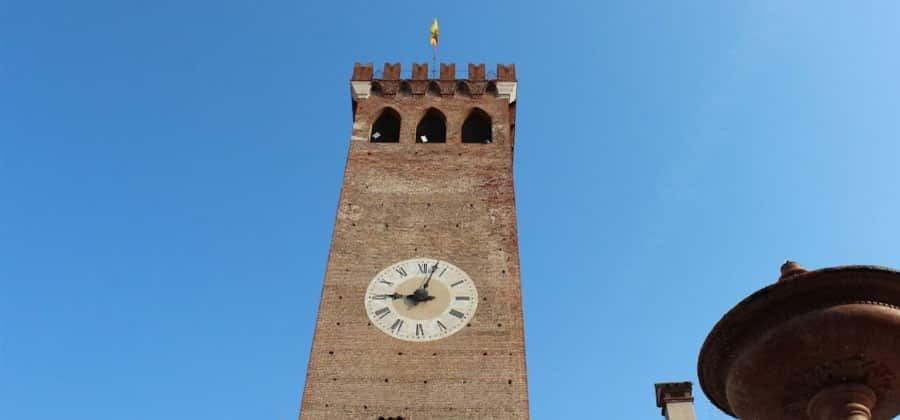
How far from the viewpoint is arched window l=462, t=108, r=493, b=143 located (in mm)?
20672

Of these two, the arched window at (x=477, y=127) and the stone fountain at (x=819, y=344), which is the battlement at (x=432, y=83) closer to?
the arched window at (x=477, y=127)

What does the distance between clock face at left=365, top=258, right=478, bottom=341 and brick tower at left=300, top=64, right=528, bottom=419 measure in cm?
2

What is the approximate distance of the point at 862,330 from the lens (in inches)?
204

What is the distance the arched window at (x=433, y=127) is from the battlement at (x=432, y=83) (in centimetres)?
69

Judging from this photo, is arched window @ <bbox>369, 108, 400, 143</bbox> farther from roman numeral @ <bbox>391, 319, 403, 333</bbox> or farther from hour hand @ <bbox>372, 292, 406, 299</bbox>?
roman numeral @ <bbox>391, 319, 403, 333</bbox>

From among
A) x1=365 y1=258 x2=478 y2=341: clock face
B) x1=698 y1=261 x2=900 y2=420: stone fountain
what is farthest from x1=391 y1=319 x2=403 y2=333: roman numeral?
x1=698 y1=261 x2=900 y2=420: stone fountain

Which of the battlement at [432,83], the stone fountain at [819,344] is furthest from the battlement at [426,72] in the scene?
the stone fountain at [819,344]

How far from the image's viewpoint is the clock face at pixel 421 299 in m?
15.0

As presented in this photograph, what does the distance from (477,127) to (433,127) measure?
40.3 inches

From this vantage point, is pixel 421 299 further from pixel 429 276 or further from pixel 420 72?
pixel 420 72

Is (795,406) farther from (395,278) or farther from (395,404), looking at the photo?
(395,278)

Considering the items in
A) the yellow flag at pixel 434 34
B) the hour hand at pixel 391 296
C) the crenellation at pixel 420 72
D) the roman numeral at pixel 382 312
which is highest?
the yellow flag at pixel 434 34

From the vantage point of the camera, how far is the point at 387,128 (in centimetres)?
2086

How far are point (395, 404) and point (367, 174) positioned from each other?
6032mm
